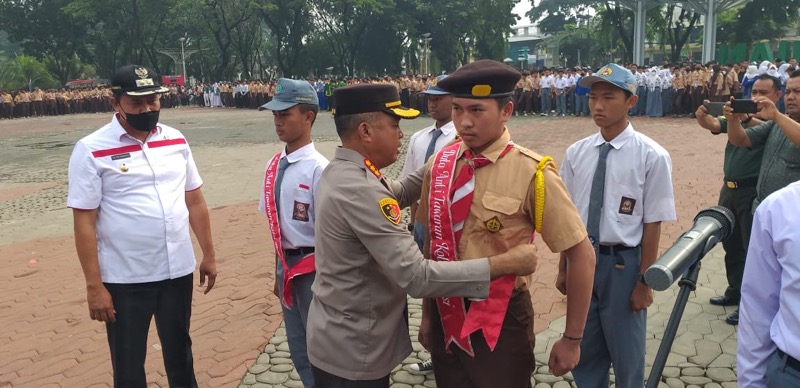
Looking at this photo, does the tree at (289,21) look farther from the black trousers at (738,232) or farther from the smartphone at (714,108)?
the smartphone at (714,108)

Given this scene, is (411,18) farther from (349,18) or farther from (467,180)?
(467,180)

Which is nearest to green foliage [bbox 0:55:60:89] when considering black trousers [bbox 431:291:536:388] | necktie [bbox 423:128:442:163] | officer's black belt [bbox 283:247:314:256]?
necktie [bbox 423:128:442:163]

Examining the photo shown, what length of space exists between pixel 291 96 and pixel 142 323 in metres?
1.40

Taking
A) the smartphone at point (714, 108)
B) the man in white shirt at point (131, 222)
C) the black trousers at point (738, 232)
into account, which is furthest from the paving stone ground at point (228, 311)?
the smartphone at point (714, 108)

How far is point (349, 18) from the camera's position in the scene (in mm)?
44094

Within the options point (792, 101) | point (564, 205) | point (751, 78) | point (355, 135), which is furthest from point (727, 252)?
point (751, 78)

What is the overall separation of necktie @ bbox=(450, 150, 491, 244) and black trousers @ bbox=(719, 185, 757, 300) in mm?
3056

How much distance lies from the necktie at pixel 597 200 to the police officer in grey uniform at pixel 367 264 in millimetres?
1087

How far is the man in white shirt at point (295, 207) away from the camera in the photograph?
3.13 meters

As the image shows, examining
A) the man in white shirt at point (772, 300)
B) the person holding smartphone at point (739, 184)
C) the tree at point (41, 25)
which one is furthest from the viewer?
the tree at point (41, 25)

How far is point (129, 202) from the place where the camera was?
3.01 metres

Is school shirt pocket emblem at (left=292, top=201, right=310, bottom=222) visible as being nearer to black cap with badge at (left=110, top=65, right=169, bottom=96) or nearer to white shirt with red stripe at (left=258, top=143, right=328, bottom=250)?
white shirt with red stripe at (left=258, top=143, right=328, bottom=250)

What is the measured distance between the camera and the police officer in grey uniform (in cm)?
193

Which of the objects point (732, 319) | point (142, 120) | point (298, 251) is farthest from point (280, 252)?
point (732, 319)
